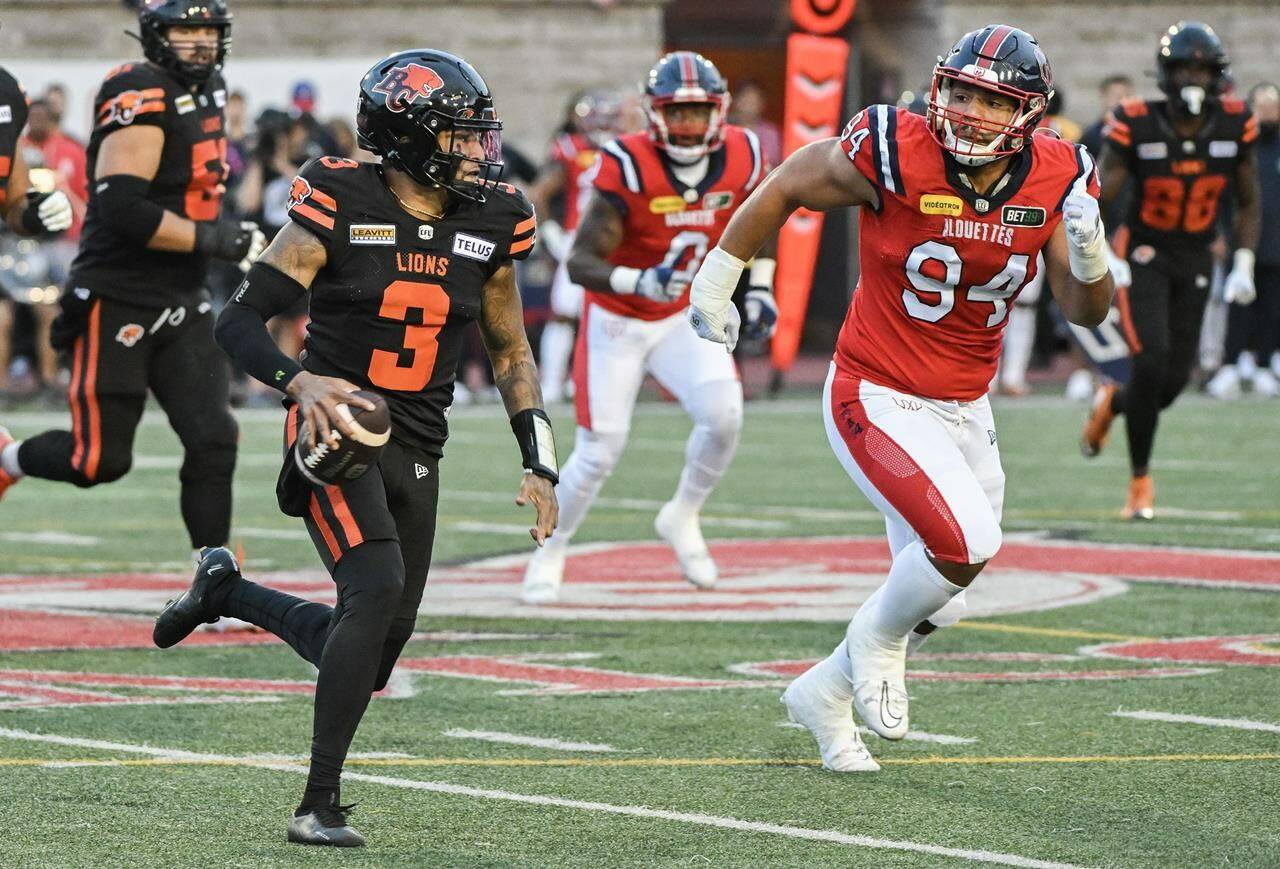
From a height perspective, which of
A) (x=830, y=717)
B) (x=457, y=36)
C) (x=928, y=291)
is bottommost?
(x=457, y=36)

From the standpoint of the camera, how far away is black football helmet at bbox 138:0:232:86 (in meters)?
7.81

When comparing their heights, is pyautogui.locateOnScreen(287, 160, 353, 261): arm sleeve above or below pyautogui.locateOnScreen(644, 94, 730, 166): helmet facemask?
above

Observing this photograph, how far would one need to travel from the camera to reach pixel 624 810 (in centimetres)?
530

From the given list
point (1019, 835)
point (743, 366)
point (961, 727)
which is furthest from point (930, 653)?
point (743, 366)

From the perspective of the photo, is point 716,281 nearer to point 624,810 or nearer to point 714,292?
point 714,292

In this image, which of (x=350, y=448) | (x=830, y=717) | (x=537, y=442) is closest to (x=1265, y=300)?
(x=830, y=717)

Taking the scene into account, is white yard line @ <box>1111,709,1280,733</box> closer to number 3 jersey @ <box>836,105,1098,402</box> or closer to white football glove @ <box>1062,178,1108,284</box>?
number 3 jersey @ <box>836,105,1098,402</box>

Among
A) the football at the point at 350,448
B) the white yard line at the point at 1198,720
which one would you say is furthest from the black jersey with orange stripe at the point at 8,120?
the white yard line at the point at 1198,720

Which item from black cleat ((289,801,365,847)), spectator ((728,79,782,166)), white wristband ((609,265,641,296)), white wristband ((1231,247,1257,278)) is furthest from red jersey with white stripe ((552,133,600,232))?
black cleat ((289,801,365,847))

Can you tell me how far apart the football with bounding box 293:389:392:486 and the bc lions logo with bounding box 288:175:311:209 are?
52 cm

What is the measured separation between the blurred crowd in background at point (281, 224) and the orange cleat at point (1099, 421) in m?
5.15

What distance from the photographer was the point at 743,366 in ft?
71.2

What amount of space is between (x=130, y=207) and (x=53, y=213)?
24.0 inches

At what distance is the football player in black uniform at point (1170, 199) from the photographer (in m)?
11.1
